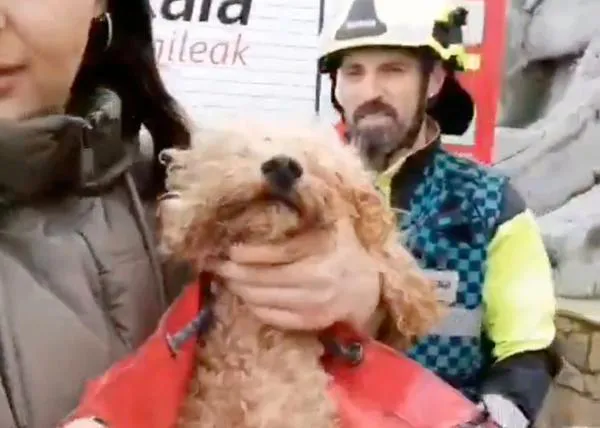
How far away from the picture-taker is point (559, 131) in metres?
1.88

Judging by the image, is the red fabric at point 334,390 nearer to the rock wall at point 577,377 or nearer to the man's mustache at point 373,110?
the man's mustache at point 373,110

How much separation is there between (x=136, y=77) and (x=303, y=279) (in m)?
0.24

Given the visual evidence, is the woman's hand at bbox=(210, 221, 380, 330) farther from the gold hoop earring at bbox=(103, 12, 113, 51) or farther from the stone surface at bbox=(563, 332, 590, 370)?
the stone surface at bbox=(563, 332, 590, 370)

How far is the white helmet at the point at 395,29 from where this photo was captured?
137 cm

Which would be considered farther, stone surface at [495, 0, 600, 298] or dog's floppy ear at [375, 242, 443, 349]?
stone surface at [495, 0, 600, 298]

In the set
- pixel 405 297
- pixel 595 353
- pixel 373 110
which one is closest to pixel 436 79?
pixel 373 110

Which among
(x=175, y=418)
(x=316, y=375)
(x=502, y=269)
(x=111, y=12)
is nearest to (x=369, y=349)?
(x=316, y=375)

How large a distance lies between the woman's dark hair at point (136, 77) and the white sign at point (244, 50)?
848 millimetres

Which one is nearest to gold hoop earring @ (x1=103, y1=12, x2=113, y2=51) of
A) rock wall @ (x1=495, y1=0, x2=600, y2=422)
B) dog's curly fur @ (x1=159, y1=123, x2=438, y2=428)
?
dog's curly fur @ (x1=159, y1=123, x2=438, y2=428)

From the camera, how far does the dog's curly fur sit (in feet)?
2.30

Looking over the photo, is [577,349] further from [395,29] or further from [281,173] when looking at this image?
[281,173]

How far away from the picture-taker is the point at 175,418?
71 centimetres

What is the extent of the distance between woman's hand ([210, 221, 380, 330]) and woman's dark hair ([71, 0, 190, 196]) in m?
0.15

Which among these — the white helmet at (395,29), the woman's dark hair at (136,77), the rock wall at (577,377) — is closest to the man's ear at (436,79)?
the white helmet at (395,29)
